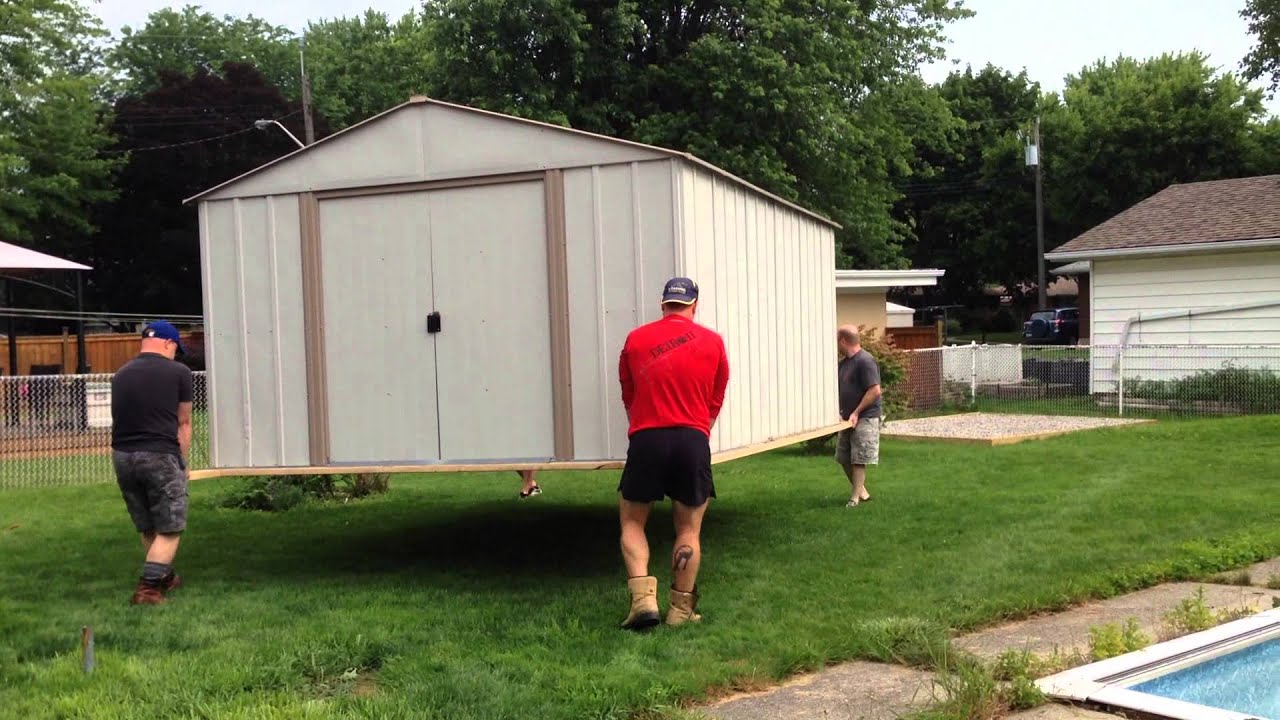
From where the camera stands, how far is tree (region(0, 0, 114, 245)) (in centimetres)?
3003

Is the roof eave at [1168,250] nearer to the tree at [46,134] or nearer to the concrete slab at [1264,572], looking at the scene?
the concrete slab at [1264,572]

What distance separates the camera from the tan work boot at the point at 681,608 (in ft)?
19.3

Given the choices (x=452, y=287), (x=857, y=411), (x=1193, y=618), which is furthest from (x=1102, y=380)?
(x=452, y=287)

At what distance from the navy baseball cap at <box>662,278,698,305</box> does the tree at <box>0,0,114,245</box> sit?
27.1 m

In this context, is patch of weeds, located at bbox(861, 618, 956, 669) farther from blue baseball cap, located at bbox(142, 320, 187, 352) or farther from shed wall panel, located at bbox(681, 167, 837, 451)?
blue baseball cap, located at bbox(142, 320, 187, 352)

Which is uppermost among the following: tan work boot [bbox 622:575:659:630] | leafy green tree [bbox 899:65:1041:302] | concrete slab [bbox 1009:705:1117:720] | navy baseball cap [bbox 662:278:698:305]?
leafy green tree [bbox 899:65:1041:302]

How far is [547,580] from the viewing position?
284 inches

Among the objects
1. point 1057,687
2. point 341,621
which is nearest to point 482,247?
point 341,621

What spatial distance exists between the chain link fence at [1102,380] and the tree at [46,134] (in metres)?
22.4

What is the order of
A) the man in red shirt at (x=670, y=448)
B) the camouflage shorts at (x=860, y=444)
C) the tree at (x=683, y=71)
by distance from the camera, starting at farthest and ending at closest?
the tree at (x=683, y=71), the camouflage shorts at (x=860, y=444), the man in red shirt at (x=670, y=448)

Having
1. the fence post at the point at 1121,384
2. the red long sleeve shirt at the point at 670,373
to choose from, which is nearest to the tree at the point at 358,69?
the fence post at the point at 1121,384

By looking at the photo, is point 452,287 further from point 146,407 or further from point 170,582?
point 170,582

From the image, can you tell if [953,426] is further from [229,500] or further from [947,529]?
[229,500]

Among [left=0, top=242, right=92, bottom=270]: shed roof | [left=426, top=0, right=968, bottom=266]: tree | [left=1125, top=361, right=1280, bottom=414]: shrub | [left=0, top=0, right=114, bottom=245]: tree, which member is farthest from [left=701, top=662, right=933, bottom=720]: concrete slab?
[left=0, top=0, right=114, bottom=245]: tree
